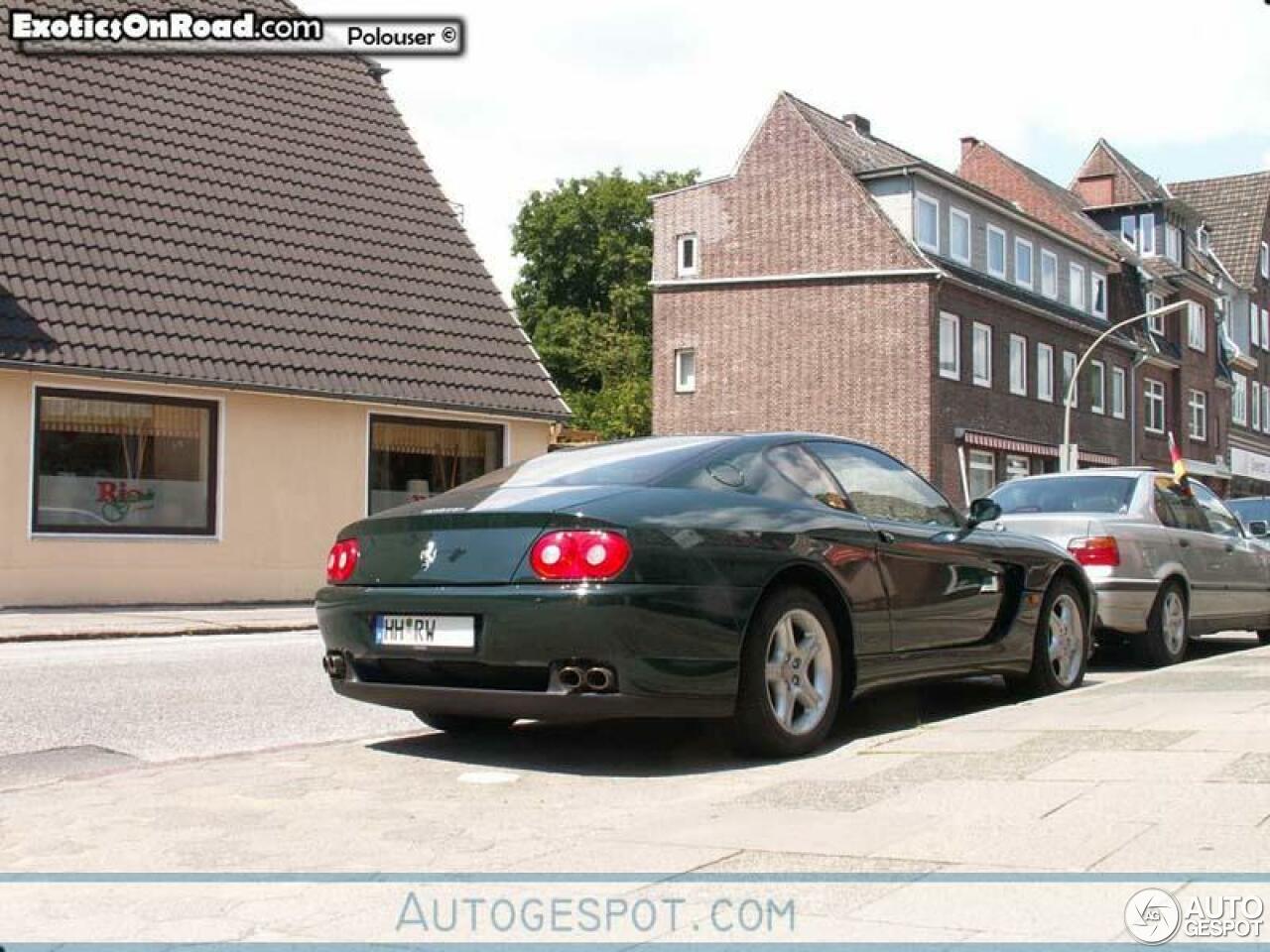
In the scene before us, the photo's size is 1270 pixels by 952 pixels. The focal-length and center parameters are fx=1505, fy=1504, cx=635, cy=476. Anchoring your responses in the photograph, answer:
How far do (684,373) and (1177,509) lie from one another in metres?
30.8

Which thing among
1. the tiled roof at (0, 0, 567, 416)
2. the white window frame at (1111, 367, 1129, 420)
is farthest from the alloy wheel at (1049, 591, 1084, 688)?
the white window frame at (1111, 367, 1129, 420)

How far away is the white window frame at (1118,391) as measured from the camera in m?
48.4

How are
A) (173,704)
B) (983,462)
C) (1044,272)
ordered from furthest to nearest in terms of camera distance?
1. (1044,272)
2. (983,462)
3. (173,704)

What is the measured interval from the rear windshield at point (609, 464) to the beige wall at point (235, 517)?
10968 millimetres

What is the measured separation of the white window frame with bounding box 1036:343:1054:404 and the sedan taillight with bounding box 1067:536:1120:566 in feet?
111

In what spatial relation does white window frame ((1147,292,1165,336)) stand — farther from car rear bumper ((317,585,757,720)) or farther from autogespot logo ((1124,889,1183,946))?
autogespot logo ((1124,889,1183,946))

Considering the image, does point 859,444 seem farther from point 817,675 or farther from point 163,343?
point 163,343

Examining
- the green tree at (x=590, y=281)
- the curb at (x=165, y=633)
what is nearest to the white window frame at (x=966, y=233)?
the green tree at (x=590, y=281)

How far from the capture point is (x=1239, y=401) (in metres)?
61.9

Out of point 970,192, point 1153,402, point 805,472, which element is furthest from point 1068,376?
point 805,472

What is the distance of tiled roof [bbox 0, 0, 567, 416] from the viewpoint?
17.5m

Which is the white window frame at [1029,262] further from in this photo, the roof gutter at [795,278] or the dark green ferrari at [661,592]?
the dark green ferrari at [661,592]

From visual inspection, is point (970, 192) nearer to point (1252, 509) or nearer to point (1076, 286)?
point (1076, 286)

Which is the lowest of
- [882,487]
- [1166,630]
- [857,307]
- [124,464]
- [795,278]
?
[1166,630]
